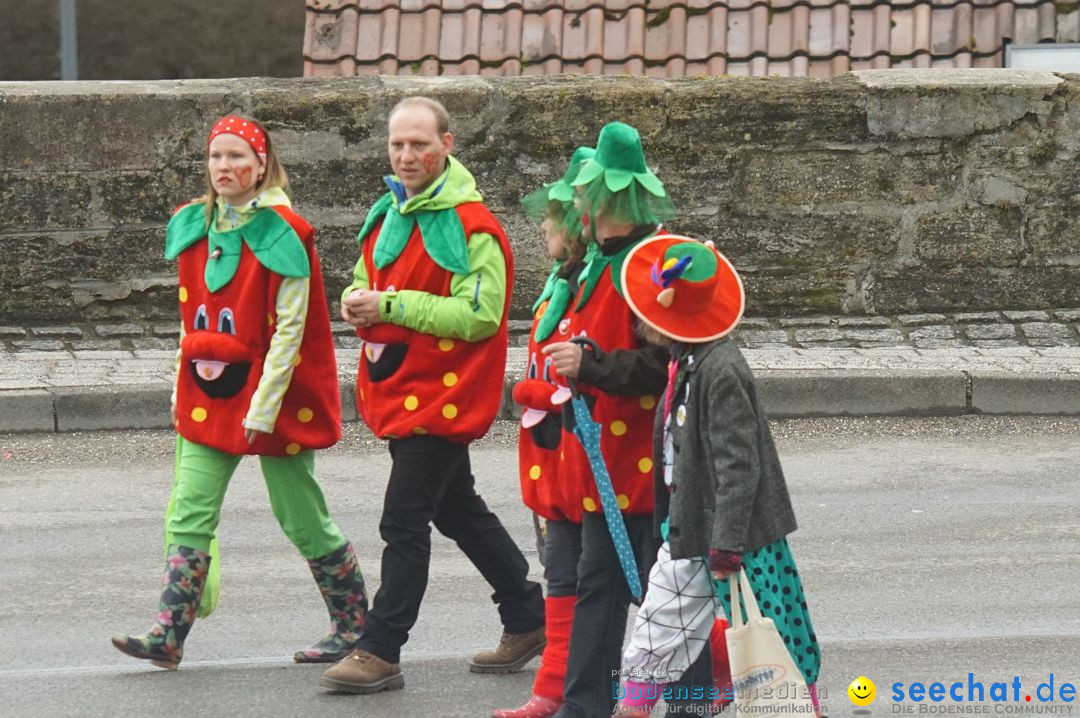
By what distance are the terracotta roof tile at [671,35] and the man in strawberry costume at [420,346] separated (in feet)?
25.4

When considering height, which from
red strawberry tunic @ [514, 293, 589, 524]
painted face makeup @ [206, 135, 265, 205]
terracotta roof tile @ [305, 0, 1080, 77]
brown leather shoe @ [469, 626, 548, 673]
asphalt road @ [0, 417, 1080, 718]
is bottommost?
asphalt road @ [0, 417, 1080, 718]

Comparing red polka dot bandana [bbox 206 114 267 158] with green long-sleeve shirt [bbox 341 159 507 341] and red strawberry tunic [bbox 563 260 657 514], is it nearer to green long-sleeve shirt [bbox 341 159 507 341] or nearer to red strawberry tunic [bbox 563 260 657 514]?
green long-sleeve shirt [bbox 341 159 507 341]

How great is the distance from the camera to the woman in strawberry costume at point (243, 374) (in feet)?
16.6

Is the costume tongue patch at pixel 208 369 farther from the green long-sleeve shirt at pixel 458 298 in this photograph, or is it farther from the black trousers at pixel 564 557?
the black trousers at pixel 564 557

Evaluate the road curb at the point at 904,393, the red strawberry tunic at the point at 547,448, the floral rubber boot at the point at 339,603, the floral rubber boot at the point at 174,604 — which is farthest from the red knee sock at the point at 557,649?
the road curb at the point at 904,393

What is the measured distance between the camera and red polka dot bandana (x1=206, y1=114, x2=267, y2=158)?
16.7 feet

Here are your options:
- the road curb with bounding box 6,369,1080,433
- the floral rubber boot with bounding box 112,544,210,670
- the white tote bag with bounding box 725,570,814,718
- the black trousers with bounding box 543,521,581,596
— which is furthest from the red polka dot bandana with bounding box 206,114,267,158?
the road curb with bounding box 6,369,1080,433

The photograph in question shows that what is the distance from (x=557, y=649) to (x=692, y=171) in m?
5.30

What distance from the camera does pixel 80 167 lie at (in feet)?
30.7

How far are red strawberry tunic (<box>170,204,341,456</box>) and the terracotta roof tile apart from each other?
766 cm

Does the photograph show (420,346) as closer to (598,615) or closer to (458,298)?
(458,298)

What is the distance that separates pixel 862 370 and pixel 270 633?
13.5ft

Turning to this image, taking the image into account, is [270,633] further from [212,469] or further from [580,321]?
[580,321]

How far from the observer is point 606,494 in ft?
14.5
